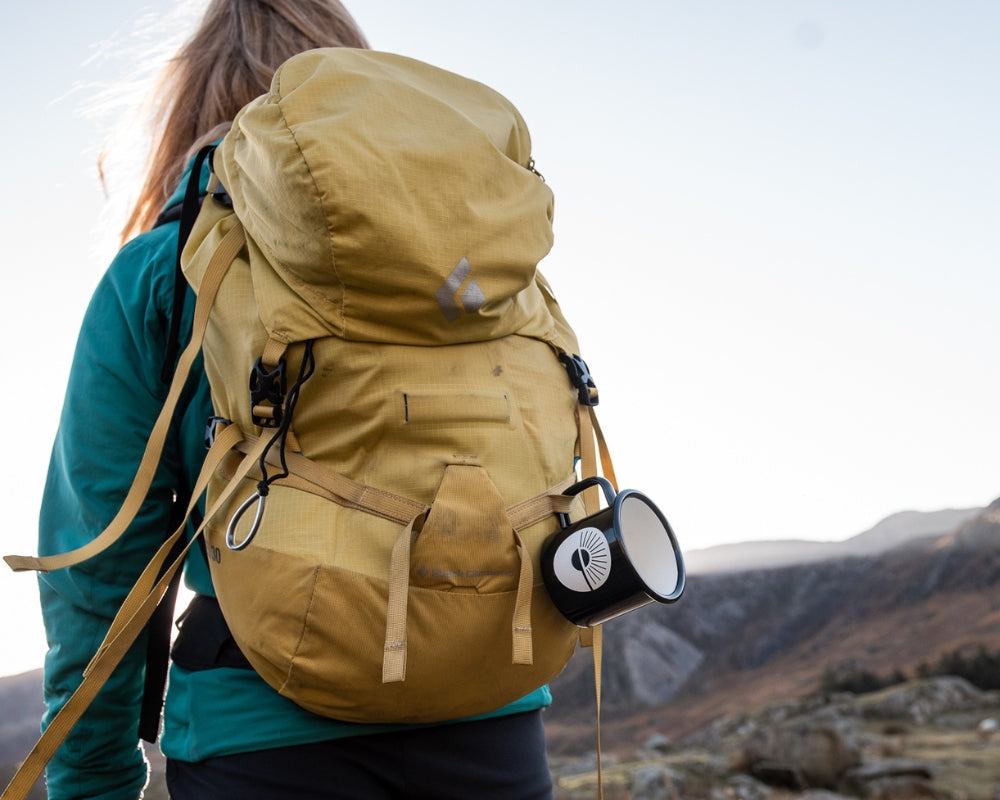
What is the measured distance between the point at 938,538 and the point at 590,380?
74.8ft

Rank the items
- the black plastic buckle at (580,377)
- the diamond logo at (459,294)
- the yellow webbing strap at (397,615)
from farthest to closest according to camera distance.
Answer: the black plastic buckle at (580,377) → the diamond logo at (459,294) → the yellow webbing strap at (397,615)

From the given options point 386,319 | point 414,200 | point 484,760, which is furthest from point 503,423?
point 484,760

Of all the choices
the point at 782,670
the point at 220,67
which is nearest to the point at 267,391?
the point at 220,67

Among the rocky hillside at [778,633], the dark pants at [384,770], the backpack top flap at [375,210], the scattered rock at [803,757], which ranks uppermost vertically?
the backpack top flap at [375,210]

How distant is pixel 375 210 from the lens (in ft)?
4.24

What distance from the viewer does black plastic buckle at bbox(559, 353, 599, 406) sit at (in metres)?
1.66

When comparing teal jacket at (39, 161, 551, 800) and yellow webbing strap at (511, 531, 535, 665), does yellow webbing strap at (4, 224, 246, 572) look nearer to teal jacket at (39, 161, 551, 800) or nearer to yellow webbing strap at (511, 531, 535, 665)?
teal jacket at (39, 161, 551, 800)

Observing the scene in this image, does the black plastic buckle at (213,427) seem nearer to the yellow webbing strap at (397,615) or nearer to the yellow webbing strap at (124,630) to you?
the yellow webbing strap at (124,630)

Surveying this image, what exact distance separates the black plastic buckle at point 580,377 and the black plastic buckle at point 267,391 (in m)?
0.57

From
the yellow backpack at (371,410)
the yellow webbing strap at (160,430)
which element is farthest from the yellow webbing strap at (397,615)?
the yellow webbing strap at (160,430)

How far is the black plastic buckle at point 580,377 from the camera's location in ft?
5.43

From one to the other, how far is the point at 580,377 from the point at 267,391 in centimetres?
61

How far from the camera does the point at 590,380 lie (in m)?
1.68

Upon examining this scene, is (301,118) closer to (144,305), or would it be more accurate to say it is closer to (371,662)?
(144,305)
